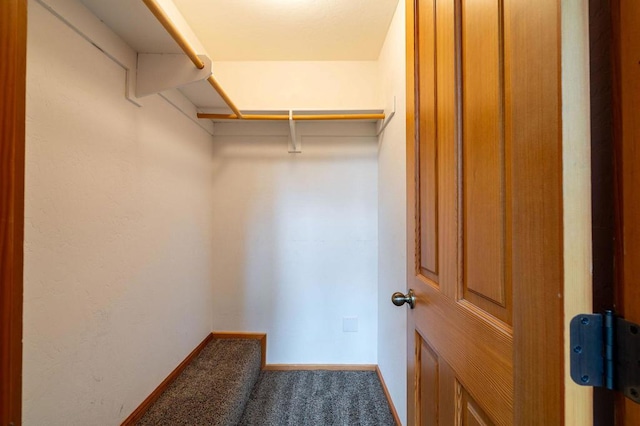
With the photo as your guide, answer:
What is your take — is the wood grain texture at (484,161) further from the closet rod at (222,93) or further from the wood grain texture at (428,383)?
the closet rod at (222,93)

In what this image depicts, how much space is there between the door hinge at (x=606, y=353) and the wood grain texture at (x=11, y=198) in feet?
2.73

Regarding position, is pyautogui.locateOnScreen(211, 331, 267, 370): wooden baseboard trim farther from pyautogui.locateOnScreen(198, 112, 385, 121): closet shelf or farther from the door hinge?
the door hinge

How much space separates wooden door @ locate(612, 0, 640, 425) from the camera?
0.27 m

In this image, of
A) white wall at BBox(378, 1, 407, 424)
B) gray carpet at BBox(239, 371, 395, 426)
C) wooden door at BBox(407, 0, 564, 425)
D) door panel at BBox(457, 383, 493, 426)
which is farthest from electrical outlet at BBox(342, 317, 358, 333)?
door panel at BBox(457, 383, 493, 426)

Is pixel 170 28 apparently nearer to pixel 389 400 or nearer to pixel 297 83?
pixel 297 83

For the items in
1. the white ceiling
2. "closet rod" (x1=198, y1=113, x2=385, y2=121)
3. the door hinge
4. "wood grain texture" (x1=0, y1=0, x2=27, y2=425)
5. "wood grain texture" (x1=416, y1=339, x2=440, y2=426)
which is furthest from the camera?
"closet rod" (x1=198, y1=113, x2=385, y2=121)

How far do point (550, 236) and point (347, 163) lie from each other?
1762mm

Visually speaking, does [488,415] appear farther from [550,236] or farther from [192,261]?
[192,261]

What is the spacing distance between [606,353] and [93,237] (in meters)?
1.36

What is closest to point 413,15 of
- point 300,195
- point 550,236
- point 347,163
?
point 550,236

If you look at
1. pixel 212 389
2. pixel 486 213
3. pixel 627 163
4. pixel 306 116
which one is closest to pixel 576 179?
pixel 627 163

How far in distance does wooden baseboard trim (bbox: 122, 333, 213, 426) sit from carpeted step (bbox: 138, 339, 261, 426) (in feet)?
0.07

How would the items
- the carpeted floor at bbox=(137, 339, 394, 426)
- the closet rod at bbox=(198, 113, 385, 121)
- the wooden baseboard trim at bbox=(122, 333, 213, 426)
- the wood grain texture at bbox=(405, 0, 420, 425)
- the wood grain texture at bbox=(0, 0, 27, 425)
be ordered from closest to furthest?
the wood grain texture at bbox=(0, 0, 27, 425) < the wood grain texture at bbox=(405, 0, 420, 425) < the wooden baseboard trim at bbox=(122, 333, 213, 426) < the carpeted floor at bbox=(137, 339, 394, 426) < the closet rod at bbox=(198, 113, 385, 121)

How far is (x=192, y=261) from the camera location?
1.72 m
